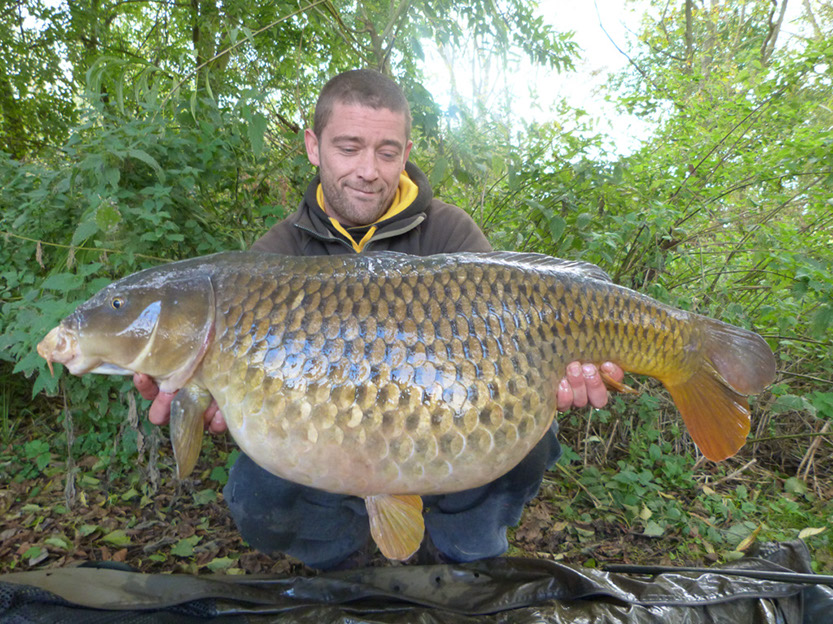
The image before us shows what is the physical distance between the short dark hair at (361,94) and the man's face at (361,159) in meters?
0.02

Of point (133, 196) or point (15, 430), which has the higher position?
point (133, 196)

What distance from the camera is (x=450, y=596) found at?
1.18 metres

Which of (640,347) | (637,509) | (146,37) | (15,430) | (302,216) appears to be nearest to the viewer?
(640,347)

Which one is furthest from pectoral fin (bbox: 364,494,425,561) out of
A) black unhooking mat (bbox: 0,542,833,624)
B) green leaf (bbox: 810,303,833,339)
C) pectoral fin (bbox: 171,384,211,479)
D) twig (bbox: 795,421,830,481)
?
twig (bbox: 795,421,830,481)

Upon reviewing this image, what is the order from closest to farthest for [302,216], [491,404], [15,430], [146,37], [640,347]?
[491,404], [640,347], [302,216], [15,430], [146,37]

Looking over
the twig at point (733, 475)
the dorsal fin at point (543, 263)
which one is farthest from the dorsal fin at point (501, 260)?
the twig at point (733, 475)

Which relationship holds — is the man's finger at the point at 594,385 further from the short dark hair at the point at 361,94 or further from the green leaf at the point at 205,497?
the green leaf at the point at 205,497

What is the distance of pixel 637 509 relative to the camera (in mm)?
1763

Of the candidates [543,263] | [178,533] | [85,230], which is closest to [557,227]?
[543,263]

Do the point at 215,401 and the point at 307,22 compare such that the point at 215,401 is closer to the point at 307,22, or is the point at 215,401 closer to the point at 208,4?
the point at 307,22

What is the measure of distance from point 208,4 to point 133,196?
5.77 feet

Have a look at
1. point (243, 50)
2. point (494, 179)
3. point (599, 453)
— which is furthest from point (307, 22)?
point (599, 453)

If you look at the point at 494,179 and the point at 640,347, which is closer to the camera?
the point at 640,347

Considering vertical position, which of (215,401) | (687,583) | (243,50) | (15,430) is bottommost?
(15,430)
